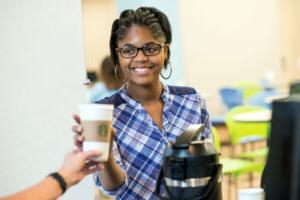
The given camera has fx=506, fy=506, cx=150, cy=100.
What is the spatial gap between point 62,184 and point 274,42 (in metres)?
8.22

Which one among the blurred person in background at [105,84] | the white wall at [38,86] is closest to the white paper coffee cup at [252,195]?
the white wall at [38,86]

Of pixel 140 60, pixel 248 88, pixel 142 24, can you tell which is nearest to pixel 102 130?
pixel 140 60

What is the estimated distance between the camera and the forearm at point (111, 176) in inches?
52.0

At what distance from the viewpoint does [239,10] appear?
27.4 ft

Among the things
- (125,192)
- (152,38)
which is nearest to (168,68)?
(152,38)

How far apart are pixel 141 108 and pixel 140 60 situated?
0.54ft

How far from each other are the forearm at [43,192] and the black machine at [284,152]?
Result: 467mm

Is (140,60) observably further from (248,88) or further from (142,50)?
(248,88)

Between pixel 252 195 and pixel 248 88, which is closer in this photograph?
pixel 252 195

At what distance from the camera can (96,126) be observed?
3.55 ft

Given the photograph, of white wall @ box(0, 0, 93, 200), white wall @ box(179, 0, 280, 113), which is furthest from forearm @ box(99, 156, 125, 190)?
white wall @ box(179, 0, 280, 113)

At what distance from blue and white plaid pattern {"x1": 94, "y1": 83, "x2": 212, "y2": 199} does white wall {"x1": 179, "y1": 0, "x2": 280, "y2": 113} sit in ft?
20.0

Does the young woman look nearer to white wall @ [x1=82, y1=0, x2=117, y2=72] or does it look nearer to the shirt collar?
the shirt collar

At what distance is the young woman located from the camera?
4.88 feet
